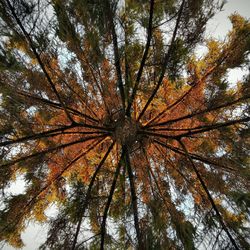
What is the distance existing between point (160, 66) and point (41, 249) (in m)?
2.96

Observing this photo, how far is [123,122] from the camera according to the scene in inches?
185

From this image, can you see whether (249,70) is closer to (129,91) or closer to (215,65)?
(215,65)

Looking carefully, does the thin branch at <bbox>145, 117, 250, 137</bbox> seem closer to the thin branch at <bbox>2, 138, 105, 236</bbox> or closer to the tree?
Result: the tree

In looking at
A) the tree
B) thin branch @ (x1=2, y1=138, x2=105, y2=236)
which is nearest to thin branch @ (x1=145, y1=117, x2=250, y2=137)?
the tree

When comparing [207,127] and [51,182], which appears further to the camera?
[51,182]

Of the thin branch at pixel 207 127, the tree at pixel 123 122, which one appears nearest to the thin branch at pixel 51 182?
the tree at pixel 123 122

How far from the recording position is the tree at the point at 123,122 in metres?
3.93

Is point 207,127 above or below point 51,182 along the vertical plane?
below

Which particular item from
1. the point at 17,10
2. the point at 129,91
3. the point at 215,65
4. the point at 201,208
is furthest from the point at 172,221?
the point at 17,10

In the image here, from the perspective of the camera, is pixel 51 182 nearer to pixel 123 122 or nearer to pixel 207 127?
pixel 123 122

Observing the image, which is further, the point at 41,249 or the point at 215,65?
the point at 215,65

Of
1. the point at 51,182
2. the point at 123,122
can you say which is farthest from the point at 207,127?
the point at 51,182

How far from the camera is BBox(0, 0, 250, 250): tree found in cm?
393

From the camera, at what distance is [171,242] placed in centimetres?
410
